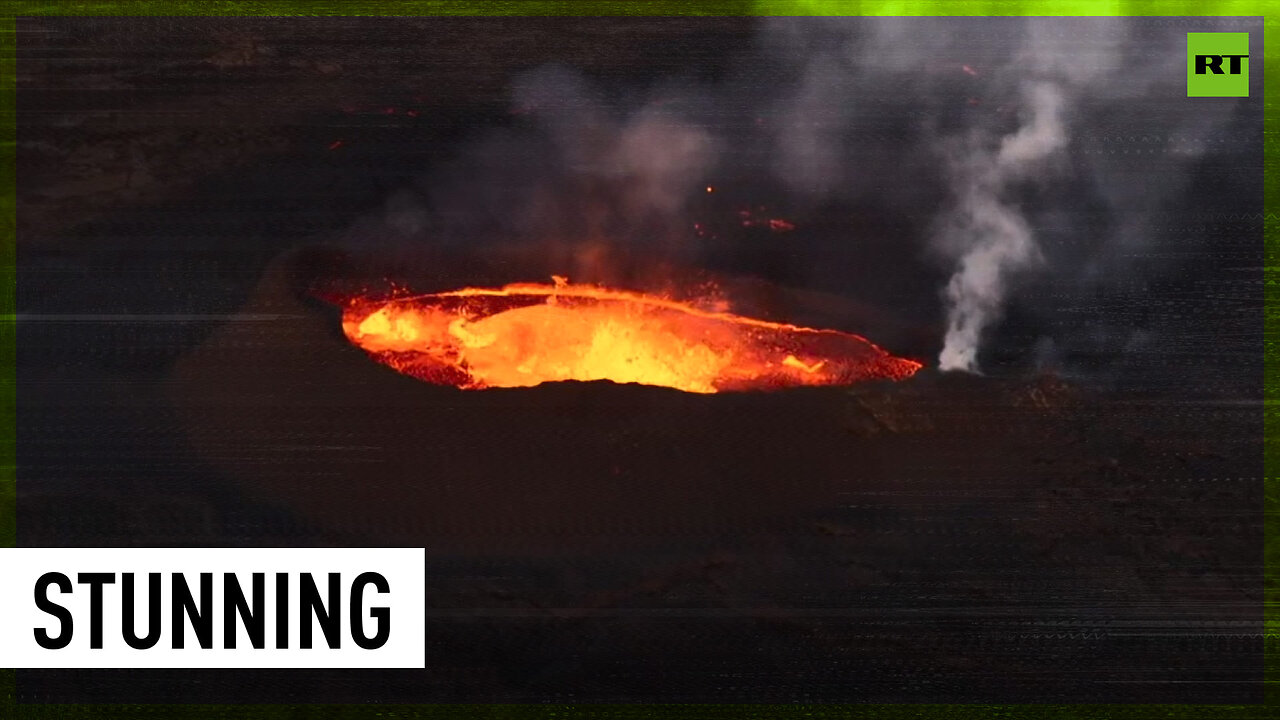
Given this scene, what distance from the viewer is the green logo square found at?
5012 millimetres

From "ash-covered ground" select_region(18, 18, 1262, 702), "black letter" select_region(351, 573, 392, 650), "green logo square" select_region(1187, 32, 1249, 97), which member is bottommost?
"black letter" select_region(351, 573, 392, 650)

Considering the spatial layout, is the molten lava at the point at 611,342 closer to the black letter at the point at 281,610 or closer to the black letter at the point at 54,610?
the black letter at the point at 281,610

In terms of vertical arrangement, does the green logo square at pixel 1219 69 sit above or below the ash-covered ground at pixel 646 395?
above

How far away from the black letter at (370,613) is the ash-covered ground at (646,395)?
241 millimetres

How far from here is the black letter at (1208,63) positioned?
16.4 feet

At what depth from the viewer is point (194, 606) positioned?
4855 millimetres

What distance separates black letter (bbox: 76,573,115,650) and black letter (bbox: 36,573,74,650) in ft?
0.29

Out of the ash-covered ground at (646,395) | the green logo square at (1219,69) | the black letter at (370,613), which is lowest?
the black letter at (370,613)

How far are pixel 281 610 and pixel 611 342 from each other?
6.96ft

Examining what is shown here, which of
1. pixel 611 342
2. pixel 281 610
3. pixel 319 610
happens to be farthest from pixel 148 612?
pixel 611 342

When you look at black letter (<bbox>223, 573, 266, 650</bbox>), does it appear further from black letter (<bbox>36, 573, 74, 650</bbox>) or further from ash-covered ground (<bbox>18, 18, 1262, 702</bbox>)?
black letter (<bbox>36, 573, 74, 650</bbox>)

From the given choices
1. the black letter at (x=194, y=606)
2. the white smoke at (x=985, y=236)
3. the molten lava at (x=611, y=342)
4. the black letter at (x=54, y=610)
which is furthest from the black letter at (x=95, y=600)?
the white smoke at (x=985, y=236)

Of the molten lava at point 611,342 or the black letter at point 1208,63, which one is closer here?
the molten lava at point 611,342

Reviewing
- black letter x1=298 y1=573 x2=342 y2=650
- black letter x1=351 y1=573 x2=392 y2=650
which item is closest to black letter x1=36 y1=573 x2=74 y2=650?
black letter x1=298 y1=573 x2=342 y2=650
